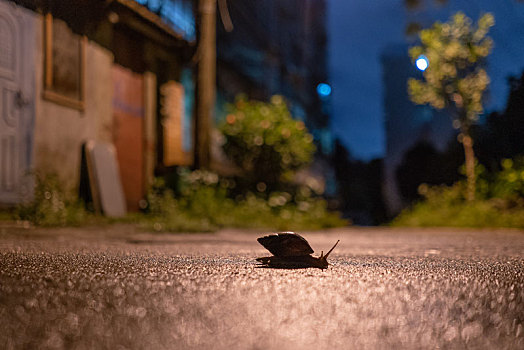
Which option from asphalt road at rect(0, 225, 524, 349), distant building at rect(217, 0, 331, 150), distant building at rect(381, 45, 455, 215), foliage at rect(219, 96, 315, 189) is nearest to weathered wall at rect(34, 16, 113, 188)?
foliage at rect(219, 96, 315, 189)

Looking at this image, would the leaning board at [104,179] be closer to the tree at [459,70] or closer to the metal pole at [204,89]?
the metal pole at [204,89]

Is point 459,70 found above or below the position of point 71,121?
above

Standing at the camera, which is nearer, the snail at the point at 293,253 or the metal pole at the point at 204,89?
the snail at the point at 293,253

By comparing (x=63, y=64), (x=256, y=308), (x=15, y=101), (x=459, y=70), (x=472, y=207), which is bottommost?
Result: (x=256, y=308)

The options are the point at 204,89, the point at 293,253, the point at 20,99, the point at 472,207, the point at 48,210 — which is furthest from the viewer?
the point at 472,207

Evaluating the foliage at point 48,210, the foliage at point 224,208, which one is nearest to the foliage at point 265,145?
the foliage at point 224,208

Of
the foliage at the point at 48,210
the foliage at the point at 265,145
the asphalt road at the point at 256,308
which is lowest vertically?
the asphalt road at the point at 256,308

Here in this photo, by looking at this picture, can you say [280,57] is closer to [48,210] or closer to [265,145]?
[265,145]

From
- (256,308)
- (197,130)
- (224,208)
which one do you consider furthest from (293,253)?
(197,130)
